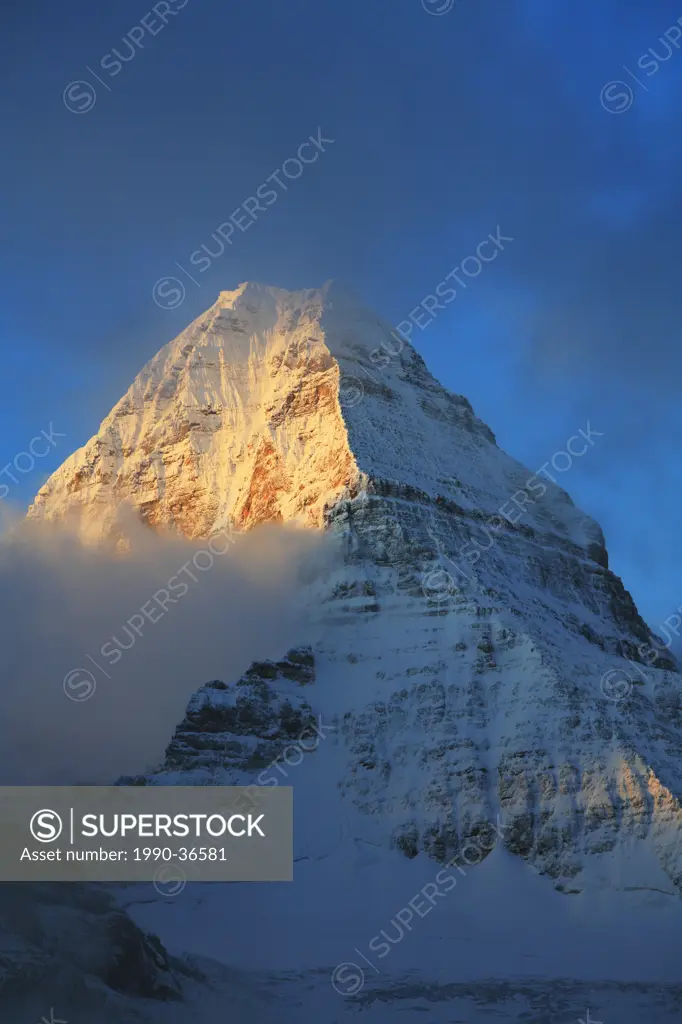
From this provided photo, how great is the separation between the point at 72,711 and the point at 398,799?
44.2 meters

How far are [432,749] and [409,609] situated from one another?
17581 millimetres

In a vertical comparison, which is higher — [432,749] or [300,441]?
[300,441]

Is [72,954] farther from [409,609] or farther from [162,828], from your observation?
[409,609]

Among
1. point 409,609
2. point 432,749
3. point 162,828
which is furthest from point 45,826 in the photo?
point 409,609

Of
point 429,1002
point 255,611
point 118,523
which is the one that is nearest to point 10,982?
point 429,1002

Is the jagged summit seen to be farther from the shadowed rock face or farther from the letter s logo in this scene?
the shadowed rock face

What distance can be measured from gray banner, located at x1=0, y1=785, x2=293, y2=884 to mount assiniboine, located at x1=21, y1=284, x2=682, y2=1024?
2237mm

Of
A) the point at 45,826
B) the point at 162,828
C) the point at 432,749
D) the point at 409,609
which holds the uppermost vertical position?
the point at 409,609

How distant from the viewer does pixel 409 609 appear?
143875 millimetres

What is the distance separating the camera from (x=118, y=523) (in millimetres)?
188750

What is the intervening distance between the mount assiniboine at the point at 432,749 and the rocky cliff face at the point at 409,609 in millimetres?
283

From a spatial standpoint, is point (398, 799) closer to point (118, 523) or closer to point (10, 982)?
point (10, 982)

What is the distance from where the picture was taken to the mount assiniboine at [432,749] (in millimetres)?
113375

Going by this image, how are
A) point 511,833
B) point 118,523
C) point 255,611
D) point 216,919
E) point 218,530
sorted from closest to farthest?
point 216,919, point 511,833, point 255,611, point 218,530, point 118,523
